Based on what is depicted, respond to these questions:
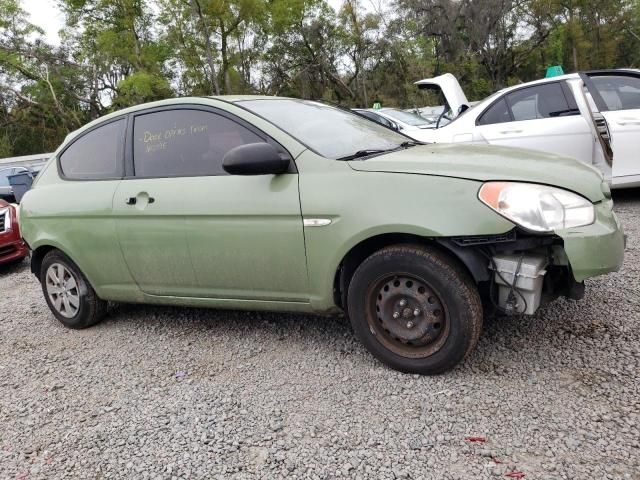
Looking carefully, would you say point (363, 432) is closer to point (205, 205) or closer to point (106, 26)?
point (205, 205)

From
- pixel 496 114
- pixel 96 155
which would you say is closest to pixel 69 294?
pixel 96 155

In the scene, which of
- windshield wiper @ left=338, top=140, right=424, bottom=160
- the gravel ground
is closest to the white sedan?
the gravel ground

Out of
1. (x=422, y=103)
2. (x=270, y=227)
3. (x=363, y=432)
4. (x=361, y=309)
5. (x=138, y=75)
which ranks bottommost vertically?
(x=363, y=432)

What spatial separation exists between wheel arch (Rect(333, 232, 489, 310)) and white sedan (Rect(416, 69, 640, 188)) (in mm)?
3697

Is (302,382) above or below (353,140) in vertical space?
below

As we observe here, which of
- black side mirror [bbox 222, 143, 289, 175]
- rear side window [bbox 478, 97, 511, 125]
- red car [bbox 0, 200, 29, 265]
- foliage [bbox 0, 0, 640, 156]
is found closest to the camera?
black side mirror [bbox 222, 143, 289, 175]

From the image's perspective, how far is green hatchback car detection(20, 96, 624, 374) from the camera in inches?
98.4

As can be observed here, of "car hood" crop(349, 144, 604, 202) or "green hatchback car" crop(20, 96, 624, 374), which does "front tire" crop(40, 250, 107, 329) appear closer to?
"green hatchback car" crop(20, 96, 624, 374)

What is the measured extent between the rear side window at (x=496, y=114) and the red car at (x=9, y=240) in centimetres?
599

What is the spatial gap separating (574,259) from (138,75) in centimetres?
2761

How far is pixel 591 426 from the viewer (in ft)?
7.20

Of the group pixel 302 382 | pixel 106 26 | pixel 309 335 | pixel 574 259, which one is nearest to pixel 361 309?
pixel 302 382

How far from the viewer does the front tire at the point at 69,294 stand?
157 inches

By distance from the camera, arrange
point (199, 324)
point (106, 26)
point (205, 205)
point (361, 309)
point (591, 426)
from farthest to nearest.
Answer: point (106, 26), point (199, 324), point (205, 205), point (361, 309), point (591, 426)
